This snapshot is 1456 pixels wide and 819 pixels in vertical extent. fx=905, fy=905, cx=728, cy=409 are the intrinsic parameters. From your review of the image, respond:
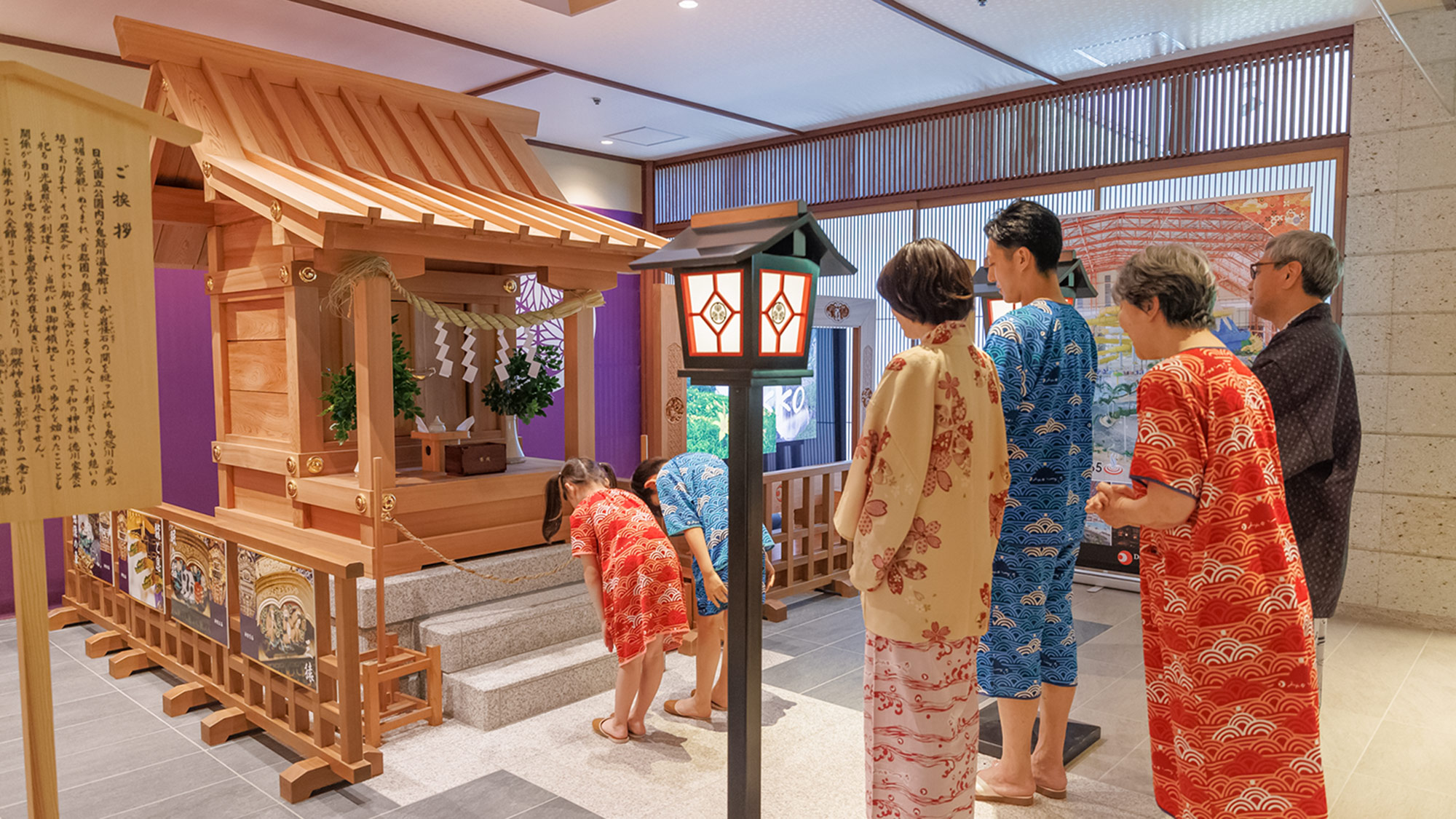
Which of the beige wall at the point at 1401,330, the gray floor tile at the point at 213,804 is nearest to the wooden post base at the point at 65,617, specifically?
the gray floor tile at the point at 213,804

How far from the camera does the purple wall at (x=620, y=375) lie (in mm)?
8836

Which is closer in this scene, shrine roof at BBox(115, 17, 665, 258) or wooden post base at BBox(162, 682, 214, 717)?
wooden post base at BBox(162, 682, 214, 717)

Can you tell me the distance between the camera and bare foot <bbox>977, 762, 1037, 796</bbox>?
9.89 feet

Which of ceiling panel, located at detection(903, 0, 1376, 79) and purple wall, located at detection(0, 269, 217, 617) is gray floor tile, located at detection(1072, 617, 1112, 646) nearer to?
ceiling panel, located at detection(903, 0, 1376, 79)

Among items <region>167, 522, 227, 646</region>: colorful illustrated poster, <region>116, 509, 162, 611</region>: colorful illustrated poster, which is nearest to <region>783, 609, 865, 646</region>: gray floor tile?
<region>167, 522, 227, 646</region>: colorful illustrated poster

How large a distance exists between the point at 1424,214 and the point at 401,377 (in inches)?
225

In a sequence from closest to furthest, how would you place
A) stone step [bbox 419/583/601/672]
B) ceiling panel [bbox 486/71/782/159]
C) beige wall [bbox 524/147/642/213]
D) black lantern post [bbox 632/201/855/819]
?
black lantern post [bbox 632/201/855/819] < stone step [bbox 419/583/601/672] < ceiling panel [bbox 486/71/782/159] < beige wall [bbox 524/147/642/213]

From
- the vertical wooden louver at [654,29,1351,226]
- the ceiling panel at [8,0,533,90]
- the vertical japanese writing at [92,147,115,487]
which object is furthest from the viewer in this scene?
the vertical wooden louver at [654,29,1351,226]

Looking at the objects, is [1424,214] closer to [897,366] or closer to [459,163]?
[897,366]

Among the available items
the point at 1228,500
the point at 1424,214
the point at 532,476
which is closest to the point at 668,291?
the point at 532,476

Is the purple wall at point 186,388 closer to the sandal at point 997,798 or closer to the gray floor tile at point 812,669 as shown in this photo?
the gray floor tile at point 812,669

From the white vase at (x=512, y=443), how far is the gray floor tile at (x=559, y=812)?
268 cm

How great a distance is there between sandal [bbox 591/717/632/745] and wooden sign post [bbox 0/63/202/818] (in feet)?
7.07

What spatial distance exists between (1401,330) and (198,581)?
6414mm
